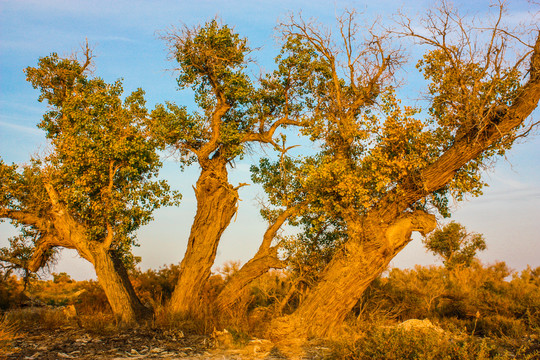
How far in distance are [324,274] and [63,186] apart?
7857 mm

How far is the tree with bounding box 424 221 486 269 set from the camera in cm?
2731

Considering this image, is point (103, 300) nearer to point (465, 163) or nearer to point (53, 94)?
point (53, 94)

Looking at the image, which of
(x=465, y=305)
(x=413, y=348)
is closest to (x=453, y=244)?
(x=465, y=305)

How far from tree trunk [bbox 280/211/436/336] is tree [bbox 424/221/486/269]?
56.4 ft

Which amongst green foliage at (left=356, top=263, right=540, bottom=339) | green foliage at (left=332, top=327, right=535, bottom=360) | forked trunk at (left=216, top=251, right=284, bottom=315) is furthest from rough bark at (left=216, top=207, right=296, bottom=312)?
green foliage at (left=332, top=327, right=535, bottom=360)

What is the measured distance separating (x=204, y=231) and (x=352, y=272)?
4.56 m

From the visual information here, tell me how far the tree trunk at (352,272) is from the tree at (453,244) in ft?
56.4

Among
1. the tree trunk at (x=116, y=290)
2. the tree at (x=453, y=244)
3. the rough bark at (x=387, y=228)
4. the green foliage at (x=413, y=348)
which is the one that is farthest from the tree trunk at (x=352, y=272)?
the tree at (x=453, y=244)

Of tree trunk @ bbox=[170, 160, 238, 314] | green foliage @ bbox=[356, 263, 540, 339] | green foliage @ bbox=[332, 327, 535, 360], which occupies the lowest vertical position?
green foliage @ bbox=[332, 327, 535, 360]

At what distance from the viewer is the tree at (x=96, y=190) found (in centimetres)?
1268

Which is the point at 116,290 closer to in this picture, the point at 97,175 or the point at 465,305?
the point at 97,175

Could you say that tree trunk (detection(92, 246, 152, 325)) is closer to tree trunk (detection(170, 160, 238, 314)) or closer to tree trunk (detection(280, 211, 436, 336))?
tree trunk (detection(170, 160, 238, 314))

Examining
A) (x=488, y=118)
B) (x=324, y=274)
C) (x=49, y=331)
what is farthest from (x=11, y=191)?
(x=488, y=118)

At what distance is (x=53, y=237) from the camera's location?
1359cm
